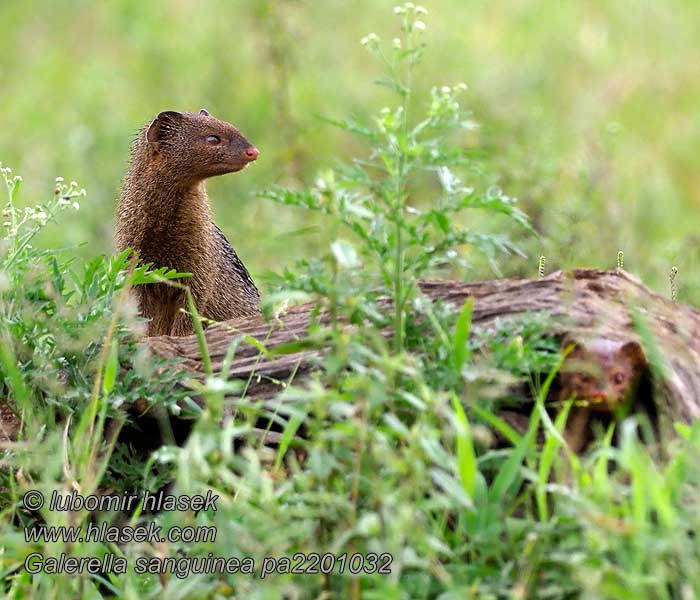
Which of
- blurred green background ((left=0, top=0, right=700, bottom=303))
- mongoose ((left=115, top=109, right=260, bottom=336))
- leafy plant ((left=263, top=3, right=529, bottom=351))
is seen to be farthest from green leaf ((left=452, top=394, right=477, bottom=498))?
blurred green background ((left=0, top=0, right=700, bottom=303))

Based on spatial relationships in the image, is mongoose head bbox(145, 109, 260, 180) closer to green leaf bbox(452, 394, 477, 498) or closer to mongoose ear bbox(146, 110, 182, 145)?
mongoose ear bbox(146, 110, 182, 145)

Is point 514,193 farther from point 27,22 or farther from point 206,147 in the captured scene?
point 27,22

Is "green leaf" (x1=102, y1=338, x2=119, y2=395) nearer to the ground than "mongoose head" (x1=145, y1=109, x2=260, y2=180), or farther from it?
nearer to the ground

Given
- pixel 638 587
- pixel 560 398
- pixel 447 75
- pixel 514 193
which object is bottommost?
pixel 638 587

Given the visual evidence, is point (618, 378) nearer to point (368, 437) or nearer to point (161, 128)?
point (368, 437)

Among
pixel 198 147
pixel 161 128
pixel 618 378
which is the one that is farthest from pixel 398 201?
pixel 161 128

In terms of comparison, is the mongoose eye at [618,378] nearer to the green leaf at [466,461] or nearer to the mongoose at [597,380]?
the mongoose at [597,380]

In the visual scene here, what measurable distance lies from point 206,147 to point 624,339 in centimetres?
213

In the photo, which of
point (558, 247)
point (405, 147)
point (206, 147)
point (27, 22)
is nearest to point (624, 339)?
point (405, 147)

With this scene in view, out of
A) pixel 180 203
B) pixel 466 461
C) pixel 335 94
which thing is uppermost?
pixel 335 94

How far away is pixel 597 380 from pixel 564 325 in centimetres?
16

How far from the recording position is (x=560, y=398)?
276 centimetres

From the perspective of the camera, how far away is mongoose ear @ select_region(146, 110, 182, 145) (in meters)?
4.54

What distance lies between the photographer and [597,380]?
2705 mm
